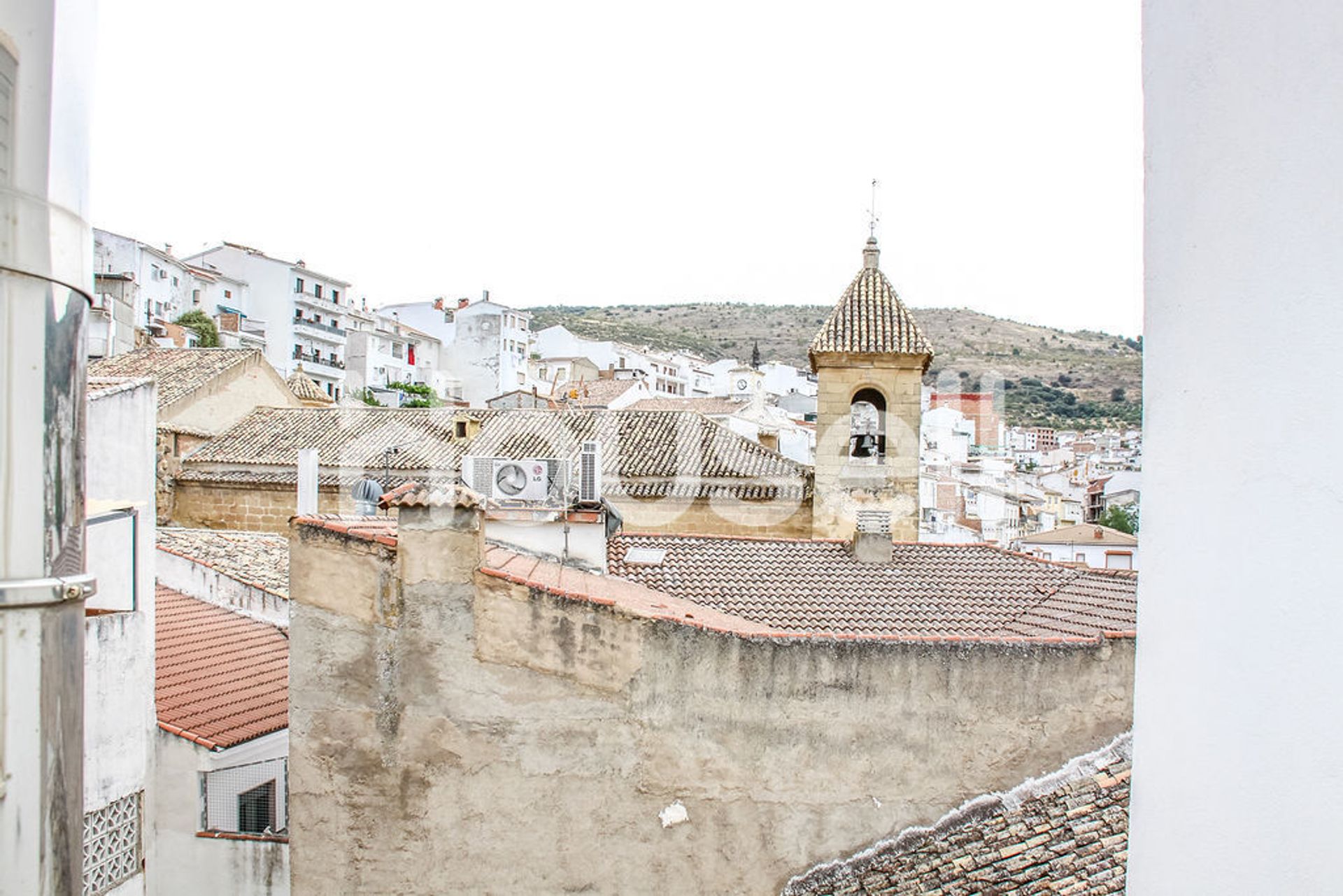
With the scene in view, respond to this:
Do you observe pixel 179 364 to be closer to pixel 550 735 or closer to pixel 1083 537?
pixel 550 735

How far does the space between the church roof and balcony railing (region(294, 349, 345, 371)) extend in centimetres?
3406

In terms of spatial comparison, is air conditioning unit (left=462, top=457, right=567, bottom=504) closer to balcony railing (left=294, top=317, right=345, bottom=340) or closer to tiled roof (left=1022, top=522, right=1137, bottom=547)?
tiled roof (left=1022, top=522, right=1137, bottom=547)

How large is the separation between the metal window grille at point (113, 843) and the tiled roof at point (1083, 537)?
1088 inches

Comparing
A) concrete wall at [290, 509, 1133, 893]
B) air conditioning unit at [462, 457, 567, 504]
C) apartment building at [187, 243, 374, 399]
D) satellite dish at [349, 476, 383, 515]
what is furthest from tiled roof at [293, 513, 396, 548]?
apartment building at [187, 243, 374, 399]

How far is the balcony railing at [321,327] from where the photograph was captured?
45.1 m

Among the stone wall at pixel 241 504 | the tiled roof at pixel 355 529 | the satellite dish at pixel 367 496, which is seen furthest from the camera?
the stone wall at pixel 241 504

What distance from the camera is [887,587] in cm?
1020

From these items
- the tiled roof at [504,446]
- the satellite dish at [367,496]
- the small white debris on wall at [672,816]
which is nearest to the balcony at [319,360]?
the tiled roof at [504,446]

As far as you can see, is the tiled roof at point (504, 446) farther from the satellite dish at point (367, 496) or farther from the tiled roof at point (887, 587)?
the tiled roof at point (887, 587)

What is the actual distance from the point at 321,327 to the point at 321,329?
114mm

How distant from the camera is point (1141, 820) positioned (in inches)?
67.9

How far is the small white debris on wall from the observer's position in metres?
6.18

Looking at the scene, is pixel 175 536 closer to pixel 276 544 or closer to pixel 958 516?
pixel 276 544

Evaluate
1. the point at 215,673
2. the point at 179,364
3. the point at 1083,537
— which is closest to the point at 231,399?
the point at 179,364
